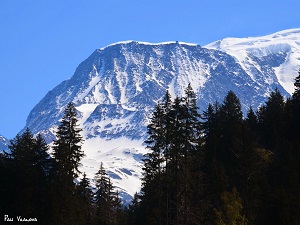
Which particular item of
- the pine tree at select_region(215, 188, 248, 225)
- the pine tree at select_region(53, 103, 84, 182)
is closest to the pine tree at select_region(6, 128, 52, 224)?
the pine tree at select_region(53, 103, 84, 182)

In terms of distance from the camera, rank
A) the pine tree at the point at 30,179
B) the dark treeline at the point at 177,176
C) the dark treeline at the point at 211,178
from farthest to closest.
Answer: the pine tree at the point at 30,179
the dark treeline at the point at 177,176
the dark treeline at the point at 211,178

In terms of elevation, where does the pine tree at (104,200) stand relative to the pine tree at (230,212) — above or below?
above

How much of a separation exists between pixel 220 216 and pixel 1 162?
2865cm

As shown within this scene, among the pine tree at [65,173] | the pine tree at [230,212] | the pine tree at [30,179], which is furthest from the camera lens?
the pine tree at [30,179]

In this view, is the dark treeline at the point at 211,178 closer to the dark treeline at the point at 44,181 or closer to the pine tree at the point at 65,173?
the pine tree at the point at 65,173

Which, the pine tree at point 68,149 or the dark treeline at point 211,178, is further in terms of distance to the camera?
the pine tree at point 68,149

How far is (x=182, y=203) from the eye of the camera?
59.0 metres

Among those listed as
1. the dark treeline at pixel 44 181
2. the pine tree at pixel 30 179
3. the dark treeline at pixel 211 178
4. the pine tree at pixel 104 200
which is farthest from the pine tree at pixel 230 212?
the pine tree at pixel 104 200

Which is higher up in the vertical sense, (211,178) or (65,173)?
(65,173)

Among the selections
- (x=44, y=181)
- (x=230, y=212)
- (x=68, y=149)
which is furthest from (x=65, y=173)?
(x=230, y=212)

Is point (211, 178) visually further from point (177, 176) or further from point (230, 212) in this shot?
point (230, 212)

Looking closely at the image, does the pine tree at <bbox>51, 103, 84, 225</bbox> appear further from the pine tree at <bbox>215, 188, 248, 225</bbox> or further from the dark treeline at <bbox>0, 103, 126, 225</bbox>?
the pine tree at <bbox>215, 188, 248, 225</bbox>

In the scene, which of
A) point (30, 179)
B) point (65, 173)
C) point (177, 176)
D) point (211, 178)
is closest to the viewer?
point (177, 176)

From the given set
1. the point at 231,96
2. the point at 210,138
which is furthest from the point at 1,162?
the point at 231,96
